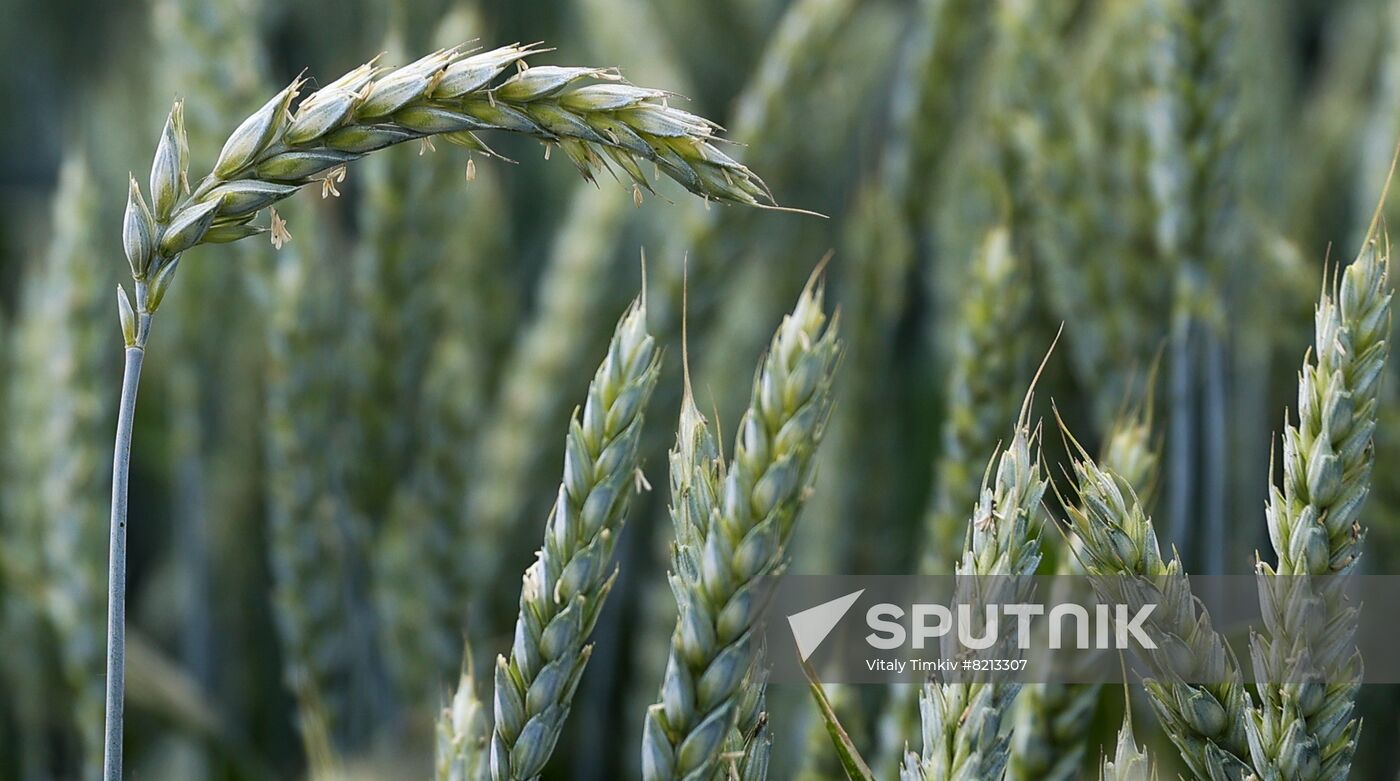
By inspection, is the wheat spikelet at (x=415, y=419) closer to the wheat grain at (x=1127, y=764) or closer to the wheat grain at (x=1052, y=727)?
the wheat grain at (x=1052, y=727)

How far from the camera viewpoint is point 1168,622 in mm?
434

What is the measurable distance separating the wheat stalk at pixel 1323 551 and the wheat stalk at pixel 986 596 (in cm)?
9

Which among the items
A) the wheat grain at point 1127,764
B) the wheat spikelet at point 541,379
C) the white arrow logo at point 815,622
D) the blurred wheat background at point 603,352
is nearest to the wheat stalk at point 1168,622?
the wheat grain at point 1127,764

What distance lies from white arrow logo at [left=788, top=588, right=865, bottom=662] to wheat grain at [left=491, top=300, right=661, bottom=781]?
13 cm

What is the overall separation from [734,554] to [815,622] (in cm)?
28

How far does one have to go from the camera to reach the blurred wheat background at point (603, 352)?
899 millimetres

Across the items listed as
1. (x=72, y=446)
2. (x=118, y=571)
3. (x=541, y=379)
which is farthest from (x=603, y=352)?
(x=118, y=571)

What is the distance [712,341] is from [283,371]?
390 mm

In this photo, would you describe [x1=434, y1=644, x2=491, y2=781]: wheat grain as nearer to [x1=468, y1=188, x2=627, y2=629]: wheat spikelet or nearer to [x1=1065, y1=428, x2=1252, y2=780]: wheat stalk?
[x1=1065, y1=428, x2=1252, y2=780]: wheat stalk

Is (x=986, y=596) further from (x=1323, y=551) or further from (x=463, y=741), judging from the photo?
(x=463, y=741)

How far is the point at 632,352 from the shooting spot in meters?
0.45

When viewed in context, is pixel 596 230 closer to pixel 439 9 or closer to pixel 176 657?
pixel 439 9

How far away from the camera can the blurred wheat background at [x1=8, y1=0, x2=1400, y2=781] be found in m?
0.90

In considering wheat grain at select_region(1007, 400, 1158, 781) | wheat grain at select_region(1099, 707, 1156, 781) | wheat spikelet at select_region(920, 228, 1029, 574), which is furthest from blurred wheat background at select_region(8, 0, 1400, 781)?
wheat grain at select_region(1099, 707, 1156, 781)
